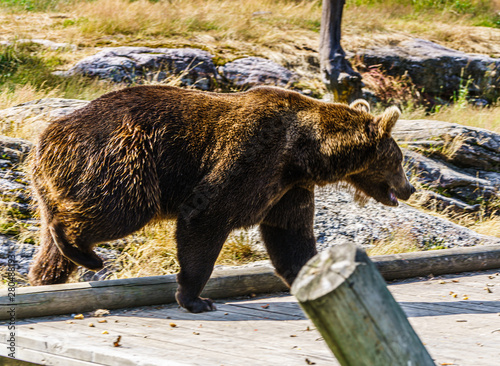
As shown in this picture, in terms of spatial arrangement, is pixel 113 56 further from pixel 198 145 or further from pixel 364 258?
pixel 364 258

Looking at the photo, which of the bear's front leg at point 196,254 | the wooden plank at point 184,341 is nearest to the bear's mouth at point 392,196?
the bear's front leg at point 196,254

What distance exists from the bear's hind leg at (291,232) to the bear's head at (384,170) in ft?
1.61

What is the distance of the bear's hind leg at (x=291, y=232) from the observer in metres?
4.44

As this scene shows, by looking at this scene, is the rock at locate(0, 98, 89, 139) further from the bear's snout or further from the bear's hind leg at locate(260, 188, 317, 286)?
the bear's snout

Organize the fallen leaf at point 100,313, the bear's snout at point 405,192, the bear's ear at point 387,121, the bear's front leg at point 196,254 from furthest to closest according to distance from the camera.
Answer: the bear's snout at point 405,192
the bear's ear at point 387,121
the bear's front leg at point 196,254
the fallen leaf at point 100,313

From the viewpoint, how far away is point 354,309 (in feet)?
5.81

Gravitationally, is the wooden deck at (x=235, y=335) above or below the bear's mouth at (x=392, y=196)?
below

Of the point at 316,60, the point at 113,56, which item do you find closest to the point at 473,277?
the point at 113,56

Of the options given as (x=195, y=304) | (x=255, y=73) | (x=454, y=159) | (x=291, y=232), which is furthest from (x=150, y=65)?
(x=195, y=304)

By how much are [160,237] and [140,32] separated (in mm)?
7510

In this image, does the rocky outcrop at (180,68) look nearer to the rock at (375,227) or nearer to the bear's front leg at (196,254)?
the rock at (375,227)

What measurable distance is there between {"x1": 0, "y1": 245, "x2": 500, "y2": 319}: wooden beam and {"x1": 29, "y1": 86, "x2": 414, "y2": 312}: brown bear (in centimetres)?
21

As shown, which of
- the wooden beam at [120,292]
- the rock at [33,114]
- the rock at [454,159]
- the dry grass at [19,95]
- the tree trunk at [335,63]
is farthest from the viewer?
the tree trunk at [335,63]

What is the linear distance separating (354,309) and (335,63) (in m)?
9.14
